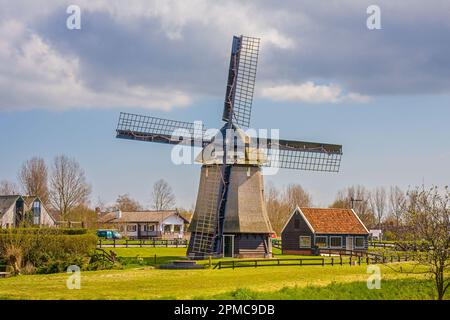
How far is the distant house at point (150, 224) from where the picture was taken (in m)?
106

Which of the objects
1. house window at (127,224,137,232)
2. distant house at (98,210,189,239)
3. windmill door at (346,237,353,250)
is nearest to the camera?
windmill door at (346,237,353,250)

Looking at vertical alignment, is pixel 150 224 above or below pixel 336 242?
above

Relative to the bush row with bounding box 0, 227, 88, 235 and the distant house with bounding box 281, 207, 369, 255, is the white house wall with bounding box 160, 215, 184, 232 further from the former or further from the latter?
the bush row with bounding box 0, 227, 88, 235

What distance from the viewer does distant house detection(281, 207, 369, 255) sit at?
62438mm

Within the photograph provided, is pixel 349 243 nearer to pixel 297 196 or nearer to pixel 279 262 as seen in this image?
pixel 279 262

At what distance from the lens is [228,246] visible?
50.2m

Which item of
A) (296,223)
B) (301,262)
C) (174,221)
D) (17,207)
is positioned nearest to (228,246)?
(301,262)

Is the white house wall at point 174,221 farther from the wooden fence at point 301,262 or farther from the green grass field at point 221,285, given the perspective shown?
the green grass field at point 221,285

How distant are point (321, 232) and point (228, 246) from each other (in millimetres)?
14337

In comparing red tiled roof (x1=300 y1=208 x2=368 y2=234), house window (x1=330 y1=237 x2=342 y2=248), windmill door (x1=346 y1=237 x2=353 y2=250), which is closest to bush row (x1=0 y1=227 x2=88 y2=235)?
red tiled roof (x1=300 y1=208 x2=368 y2=234)

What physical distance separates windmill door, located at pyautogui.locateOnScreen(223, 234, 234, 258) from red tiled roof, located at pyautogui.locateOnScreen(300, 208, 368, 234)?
13736 millimetres

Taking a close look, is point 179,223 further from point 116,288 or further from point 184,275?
point 116,288
